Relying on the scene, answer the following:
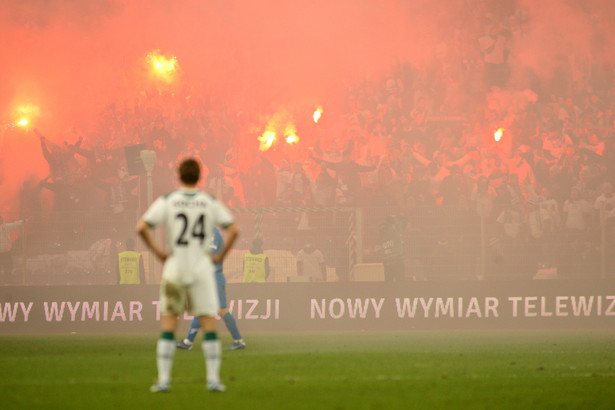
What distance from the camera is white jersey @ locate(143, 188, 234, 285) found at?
782 cm

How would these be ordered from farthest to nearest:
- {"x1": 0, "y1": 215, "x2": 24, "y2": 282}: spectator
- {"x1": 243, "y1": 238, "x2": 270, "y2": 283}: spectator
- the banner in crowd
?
{"x1": 0, "y1": 215, "x2": 24, "y2": 282}: spectator → {"x1": 243, "y1": 238, "x2": 270, "y2": 283}: spectator → the banner in crowd

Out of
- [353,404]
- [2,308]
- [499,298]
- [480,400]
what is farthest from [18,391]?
[499,298]

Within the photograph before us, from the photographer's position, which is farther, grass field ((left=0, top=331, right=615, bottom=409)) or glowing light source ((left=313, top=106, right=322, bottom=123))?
glowing light source ((left=313, top=106, right=322, bottom=123))

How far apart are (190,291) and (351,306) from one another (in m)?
12.7

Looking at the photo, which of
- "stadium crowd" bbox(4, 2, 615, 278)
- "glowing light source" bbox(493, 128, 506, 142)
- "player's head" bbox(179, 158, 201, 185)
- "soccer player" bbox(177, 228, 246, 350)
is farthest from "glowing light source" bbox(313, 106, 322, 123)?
"player's head" bbox(179, 158, 201, 185)

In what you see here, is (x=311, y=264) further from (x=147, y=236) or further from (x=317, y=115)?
(x=317, y=115)

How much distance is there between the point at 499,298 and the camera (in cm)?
2048

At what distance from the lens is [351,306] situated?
2033 cm

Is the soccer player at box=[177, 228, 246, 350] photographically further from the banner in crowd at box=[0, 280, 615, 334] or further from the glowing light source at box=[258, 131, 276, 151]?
the glowing light source at box=[258, 131, 276, 151]

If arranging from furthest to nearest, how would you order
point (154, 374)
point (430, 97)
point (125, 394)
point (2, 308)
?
point (430, 97), point (2, 308), point (154, 374), point (125, 394)

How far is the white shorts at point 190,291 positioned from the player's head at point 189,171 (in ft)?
2.28

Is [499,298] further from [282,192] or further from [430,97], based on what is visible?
[430,97]

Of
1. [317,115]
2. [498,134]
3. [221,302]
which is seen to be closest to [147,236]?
[221,302]

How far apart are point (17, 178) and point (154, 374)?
91.6ft
